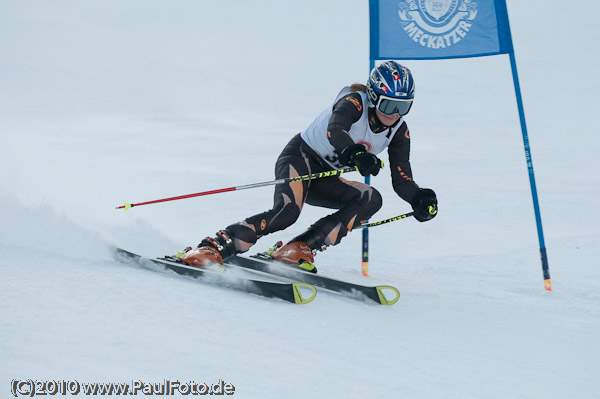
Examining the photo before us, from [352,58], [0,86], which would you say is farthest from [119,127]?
[352,58]

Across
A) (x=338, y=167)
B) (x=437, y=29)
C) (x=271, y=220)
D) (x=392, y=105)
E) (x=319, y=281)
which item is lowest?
(x=319, y=281)

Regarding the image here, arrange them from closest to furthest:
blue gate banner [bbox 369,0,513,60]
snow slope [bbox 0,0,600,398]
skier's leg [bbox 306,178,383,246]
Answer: snow slope [bbox 0,0,600,398] < skier's leg [bbox 306,178,383,246] < blue gate banner [bbox 369,0,513,60]

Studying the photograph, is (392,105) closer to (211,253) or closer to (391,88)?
(391,88)

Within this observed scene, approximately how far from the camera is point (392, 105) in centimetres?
377

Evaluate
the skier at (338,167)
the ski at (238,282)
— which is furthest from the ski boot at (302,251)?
the ski at (238,282)

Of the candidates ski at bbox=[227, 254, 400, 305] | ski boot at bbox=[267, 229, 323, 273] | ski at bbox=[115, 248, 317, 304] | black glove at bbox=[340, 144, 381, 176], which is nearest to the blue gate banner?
black glove at bbox=[340, 144, 381, 176]

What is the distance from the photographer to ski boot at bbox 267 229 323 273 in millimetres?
4027

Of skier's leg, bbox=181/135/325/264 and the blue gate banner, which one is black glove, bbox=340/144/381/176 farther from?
the blue gate banner

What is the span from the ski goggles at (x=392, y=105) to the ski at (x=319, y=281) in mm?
962

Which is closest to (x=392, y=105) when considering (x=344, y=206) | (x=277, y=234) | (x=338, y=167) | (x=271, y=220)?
(x=338, y=167)

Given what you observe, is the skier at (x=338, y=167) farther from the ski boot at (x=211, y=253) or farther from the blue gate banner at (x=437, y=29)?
the blue gate banner at (x=437, y=29)

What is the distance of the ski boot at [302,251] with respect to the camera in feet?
13.2

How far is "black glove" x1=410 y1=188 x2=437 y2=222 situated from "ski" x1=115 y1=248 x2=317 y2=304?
2.84 ft

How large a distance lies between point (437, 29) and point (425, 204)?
4.63 feet
